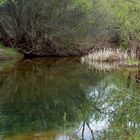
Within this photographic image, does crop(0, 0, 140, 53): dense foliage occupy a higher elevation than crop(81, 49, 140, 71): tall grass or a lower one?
higher

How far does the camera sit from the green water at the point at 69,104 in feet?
37.2

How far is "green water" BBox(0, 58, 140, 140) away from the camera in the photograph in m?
11.3

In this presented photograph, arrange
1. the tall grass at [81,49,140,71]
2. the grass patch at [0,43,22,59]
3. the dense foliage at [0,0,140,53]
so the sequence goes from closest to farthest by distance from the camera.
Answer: the tall grass at [81,49,140,71] → the grass patch at [0,43,22,59] → the dense foliage at [0,0,140,53]

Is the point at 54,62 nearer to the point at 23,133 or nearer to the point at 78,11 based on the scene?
the point at 78,11

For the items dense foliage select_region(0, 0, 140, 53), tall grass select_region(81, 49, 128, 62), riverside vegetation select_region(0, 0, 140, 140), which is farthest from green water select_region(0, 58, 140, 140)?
dense foliage select_region(0, 0, 140, 53)

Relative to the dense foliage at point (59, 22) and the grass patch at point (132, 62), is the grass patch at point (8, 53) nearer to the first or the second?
the dense foliage at point (59, 22)

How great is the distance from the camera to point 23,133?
11.3 m

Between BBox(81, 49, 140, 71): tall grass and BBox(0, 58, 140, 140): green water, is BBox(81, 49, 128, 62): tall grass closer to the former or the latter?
BBox(81, 49, 140, 71): tall grass

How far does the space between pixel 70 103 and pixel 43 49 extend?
2005 centimetres

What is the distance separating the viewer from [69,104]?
1538 cm

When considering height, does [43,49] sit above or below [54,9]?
below

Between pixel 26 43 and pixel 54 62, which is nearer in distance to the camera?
pixel 54 62

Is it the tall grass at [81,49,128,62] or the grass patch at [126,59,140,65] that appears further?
the tall grass at [81,49,128,62]

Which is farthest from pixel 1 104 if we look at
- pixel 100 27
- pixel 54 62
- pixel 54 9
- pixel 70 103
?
pixel 100 27
